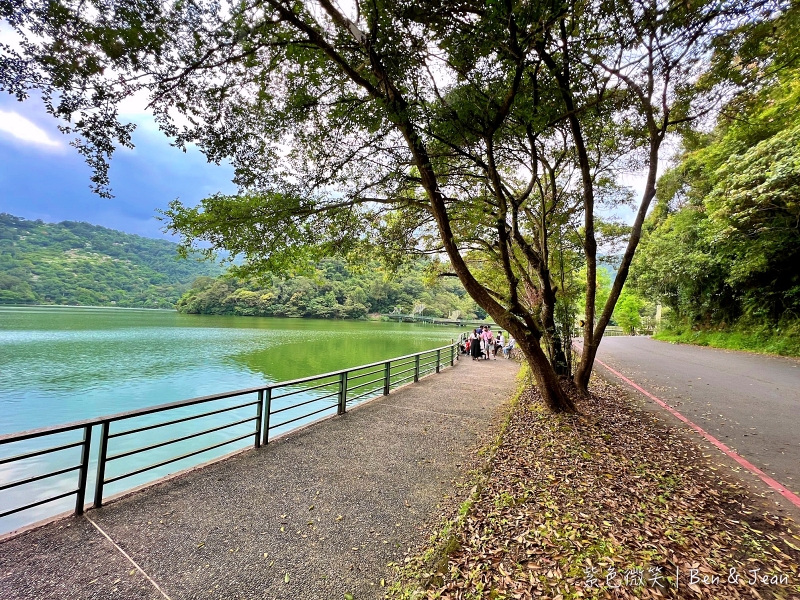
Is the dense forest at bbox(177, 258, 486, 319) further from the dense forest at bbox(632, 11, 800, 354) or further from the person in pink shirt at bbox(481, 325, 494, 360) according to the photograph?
the person in pink shirt at bbox(481, 325, 494, 360)

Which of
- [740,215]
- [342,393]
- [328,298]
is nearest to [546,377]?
[342,393]

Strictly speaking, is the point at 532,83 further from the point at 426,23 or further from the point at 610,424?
the point at 610,424

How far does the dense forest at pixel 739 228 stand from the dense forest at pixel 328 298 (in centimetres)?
3592

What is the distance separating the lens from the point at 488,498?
138 inches

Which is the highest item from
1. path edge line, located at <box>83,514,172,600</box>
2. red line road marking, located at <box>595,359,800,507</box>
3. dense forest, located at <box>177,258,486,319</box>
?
dense forest, located at <box>177,258,486,319</box>

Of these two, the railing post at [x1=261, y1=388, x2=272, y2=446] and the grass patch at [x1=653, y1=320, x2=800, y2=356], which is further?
the grass patch at [x1=653, y1=320, x2=800, y2=356]

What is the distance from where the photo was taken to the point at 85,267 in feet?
234

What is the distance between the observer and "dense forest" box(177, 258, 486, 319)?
194 ft

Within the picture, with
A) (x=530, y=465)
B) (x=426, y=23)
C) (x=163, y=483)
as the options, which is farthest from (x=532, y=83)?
(x=163, y=483)

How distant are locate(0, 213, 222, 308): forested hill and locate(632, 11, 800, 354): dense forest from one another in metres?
74.7

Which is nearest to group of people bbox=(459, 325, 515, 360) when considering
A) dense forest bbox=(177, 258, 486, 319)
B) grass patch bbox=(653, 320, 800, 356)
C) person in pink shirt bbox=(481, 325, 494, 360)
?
person in pink shirt bbox=(481, 325, 494, 360)

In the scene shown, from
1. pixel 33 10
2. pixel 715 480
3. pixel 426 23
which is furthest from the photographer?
pixel 426 23

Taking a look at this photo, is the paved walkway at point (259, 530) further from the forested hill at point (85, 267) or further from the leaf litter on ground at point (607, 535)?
the forested hill at point (85, 267)

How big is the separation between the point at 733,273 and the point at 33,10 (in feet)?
66.4
